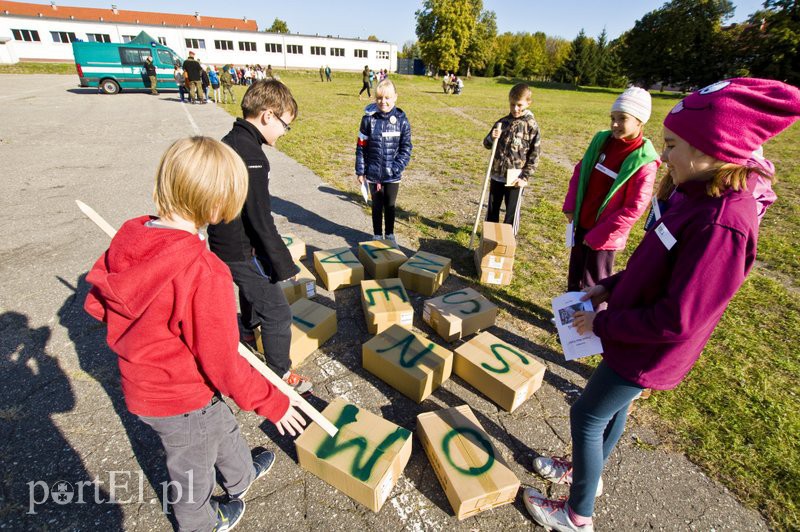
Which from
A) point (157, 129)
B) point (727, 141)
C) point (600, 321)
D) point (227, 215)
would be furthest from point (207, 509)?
point (157, 129)

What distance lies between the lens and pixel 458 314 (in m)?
3.44

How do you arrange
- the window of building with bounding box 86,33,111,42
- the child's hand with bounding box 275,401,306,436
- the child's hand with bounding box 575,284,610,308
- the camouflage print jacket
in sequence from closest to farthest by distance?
the child's hand with bounding box 275,401,306,436
the child's hand with bounding box 575,284,610,308
the camouflage print jacket
the window of building with bounding box 86,33,111,42

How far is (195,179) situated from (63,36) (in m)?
63.1

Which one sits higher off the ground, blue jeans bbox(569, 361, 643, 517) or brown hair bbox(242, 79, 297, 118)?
brown hair bbox(242, 79, 297, 118)

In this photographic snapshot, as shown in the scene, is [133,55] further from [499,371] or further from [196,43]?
[196,43]

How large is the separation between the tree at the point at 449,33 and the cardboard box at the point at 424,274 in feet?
A: 196

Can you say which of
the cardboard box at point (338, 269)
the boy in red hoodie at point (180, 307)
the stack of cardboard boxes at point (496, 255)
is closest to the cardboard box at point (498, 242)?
the stack of cardboard boxes at point (496, 255)

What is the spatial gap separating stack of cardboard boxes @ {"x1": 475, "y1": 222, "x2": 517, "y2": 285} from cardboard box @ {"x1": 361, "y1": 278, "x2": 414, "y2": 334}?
113cm

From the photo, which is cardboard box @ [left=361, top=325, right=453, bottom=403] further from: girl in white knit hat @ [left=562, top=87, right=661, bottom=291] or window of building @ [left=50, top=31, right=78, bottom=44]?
window of building @ [left=50, top=31, right=78, bottom=44]

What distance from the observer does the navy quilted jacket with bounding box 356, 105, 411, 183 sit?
4453 millimetres

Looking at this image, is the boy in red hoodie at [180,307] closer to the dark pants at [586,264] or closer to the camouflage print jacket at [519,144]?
the dark pants at [586,264]

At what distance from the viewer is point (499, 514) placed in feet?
7.03

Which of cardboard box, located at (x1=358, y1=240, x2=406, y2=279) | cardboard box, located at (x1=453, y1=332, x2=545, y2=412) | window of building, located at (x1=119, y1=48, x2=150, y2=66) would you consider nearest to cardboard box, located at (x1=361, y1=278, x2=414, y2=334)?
cardboard box, located at (x1=358, y1=240, x2=406, y2=279)

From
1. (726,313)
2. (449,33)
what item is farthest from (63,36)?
(726,313)
